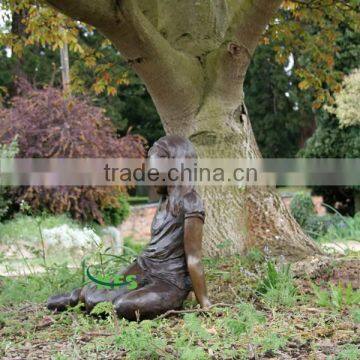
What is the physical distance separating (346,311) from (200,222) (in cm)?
108

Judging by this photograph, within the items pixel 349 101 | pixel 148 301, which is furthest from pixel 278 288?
pixel 349 101

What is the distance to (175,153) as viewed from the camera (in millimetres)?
3729

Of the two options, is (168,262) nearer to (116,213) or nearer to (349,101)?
(116,213)

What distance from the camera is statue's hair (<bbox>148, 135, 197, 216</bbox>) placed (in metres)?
3.74

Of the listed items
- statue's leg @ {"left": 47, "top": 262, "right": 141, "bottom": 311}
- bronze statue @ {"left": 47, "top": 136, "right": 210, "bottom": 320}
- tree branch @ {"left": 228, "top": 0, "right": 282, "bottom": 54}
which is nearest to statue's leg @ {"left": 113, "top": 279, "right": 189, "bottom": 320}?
bronze statue @ {"left": 47, "top": 136, "right": 210, "bottom": 320}

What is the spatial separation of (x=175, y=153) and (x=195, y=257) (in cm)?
69

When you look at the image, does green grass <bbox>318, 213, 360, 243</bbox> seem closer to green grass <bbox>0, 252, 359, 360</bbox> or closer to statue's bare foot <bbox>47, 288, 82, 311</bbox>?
green grass <bbox>0, 252, 359, 360</bbox>

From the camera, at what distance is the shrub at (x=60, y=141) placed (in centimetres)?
1237

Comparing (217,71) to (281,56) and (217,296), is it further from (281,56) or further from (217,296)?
(281,56)

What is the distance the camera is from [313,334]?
3219 millimetres

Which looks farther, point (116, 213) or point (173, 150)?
point (116, 213)

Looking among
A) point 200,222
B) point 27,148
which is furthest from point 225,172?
point 27,148

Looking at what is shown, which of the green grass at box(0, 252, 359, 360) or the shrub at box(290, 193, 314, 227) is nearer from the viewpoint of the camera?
the green grass at box(0, 252, 359, 360)

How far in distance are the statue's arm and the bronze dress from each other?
0.20 ft
